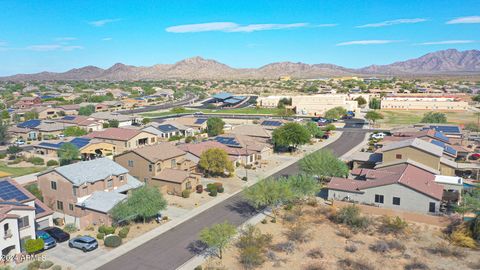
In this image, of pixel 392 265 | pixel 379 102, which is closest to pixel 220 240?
pixel 392 265

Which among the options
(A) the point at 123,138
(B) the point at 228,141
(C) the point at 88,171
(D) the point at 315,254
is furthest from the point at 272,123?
(D) the point at 315,254

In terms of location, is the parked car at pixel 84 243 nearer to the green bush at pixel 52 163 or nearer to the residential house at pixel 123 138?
the green bush at pixel 52 163

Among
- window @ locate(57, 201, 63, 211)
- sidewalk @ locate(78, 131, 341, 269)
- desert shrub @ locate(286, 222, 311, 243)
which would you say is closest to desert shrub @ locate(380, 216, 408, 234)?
desert shrub @ locate(286, 222, 311, 243)

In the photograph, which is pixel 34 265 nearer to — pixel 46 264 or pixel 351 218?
pixel 46 264

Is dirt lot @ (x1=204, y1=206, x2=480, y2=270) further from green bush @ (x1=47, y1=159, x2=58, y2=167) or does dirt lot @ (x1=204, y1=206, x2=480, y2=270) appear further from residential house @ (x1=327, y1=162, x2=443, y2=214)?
green bush @ (x1=47, y1=159, x2=58, y2=167)

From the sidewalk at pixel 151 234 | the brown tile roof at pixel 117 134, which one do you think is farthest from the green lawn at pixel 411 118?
the brown tile roof at pixel 117 134

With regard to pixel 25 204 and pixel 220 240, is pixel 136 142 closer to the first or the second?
pixel 25 204
